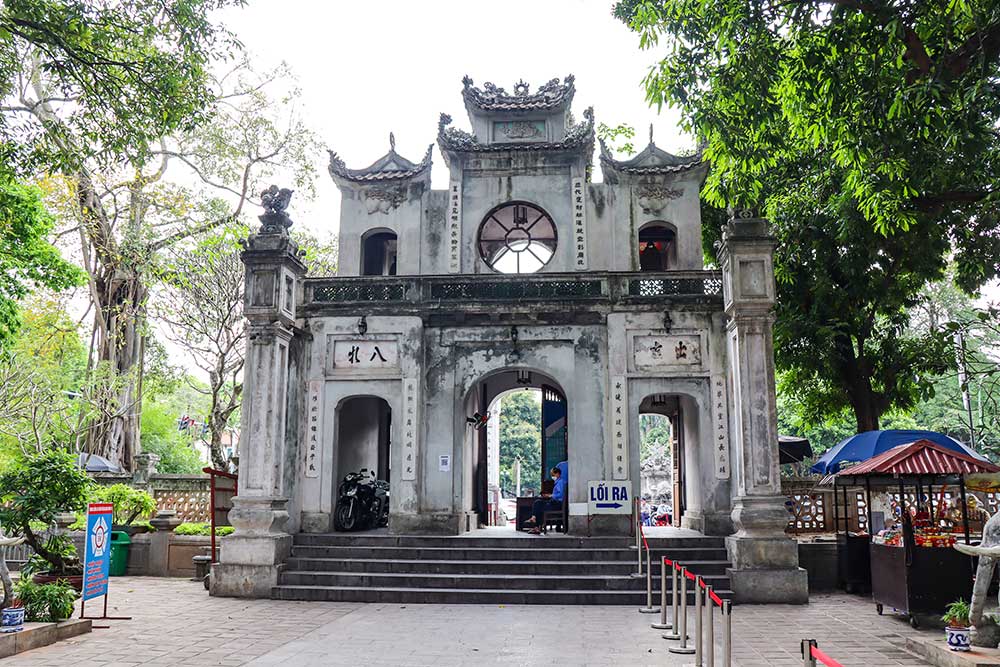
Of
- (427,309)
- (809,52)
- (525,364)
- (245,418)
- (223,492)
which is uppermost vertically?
(809,52)

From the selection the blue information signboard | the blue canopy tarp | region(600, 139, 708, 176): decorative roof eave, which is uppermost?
region(600, 139, 708, 176): decorative roof eave

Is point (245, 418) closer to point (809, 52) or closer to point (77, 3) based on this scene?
point (77, 3)

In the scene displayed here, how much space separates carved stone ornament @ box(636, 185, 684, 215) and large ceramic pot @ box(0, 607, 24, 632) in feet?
39.1

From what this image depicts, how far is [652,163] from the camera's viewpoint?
51.5 feet

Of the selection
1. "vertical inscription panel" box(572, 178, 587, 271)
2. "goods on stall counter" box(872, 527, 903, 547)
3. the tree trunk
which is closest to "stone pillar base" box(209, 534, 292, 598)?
"vertical inscription panel" box(572, 178, 587, 271)

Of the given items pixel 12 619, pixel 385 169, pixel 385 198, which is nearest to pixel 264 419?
pixel 12 619

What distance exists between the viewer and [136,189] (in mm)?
21078

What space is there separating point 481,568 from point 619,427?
11.0 ft

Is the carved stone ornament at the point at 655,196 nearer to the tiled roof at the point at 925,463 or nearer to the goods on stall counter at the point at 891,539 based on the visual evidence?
the tiled roof at the point at 925,463

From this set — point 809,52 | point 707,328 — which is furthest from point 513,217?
point 809,52

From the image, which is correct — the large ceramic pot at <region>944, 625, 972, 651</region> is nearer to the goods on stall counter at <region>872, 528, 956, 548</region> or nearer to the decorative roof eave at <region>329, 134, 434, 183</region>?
the goods on stall counter at <region>872, 528, 956, 548</region>

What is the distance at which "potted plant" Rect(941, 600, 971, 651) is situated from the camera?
6992 millimetres

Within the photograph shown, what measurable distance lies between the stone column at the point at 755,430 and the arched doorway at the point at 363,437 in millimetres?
6489

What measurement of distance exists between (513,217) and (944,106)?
9103 millimetres
